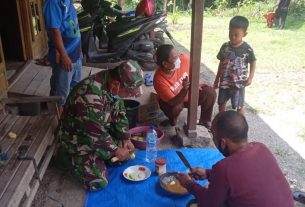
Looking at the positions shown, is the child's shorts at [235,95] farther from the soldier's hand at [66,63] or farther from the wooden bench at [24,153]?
the wooden bench at [24,153]

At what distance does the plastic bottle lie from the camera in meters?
3.38

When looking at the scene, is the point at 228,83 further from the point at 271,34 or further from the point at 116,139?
the point at 271,34

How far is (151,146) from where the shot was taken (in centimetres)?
346

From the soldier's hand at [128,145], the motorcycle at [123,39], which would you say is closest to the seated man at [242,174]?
the soldier's hand at [128,145]

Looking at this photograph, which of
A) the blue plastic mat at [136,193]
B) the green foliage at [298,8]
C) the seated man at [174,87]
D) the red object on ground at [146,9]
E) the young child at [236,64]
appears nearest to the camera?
the blue plastic mat at [136,193]

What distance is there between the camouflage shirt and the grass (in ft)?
8.35

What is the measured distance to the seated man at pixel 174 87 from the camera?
3.68 metres

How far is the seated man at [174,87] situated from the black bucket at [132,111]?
0.30m

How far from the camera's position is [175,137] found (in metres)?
3.81

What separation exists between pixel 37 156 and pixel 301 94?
4.36 m

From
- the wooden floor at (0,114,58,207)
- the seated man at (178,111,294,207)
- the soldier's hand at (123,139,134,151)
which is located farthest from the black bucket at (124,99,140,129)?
the seated man at (178,111,294,207)

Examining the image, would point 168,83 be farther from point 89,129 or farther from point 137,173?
point 89,129

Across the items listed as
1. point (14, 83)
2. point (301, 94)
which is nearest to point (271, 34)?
point (301, 94)

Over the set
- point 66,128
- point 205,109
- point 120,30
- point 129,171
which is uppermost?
point 120,30
